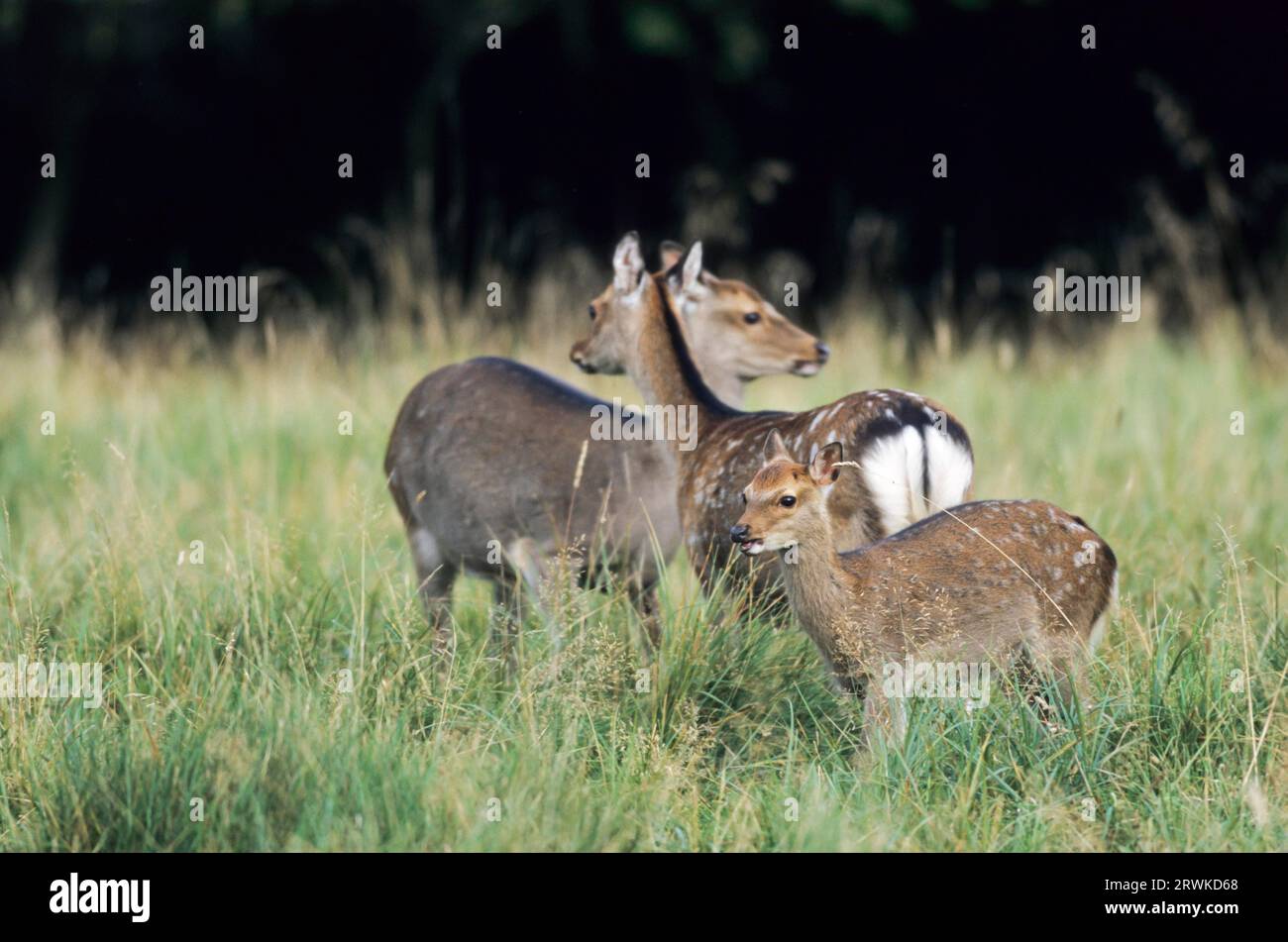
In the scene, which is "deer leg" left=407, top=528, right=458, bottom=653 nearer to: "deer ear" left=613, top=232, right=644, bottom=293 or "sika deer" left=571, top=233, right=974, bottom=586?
"sika deer" left=571, top=233, right=974, bottom=586

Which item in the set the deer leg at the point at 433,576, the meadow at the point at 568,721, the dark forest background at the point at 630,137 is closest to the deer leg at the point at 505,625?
the meadow at the point at 568,721

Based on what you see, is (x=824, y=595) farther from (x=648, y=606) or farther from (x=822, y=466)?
(x=648, y=606)

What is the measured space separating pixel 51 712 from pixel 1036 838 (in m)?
2.43

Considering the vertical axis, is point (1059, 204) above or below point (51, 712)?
above

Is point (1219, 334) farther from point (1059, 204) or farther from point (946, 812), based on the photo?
point (946, 812)

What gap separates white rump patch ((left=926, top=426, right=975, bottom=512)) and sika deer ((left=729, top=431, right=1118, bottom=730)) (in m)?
0.38

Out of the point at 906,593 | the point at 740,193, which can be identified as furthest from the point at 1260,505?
the point at 740,193

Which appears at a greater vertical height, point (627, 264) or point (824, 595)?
point (627, 264)

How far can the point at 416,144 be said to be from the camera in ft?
48.1
